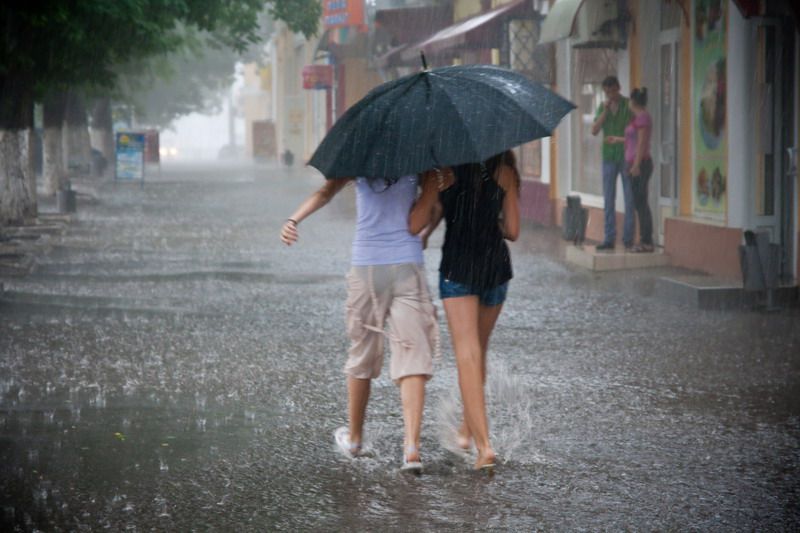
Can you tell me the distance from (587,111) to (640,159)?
5373 millimetres

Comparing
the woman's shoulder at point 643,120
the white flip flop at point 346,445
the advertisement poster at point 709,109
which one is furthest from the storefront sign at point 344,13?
the white flip flop at point 346,445

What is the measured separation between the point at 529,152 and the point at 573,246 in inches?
317

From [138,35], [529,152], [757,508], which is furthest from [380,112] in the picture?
[529,152]

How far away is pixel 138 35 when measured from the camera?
69.8ft

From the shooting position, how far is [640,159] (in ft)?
48.9

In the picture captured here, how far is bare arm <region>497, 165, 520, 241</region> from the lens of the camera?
5969 millimetres

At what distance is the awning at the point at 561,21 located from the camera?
16.1 metres

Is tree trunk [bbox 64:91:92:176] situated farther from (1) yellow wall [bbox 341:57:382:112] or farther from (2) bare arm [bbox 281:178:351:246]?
(2) bare arm [bbox 281:178:351:246]

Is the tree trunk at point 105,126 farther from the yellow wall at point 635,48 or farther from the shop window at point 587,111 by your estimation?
the yellow wall at point 635,48

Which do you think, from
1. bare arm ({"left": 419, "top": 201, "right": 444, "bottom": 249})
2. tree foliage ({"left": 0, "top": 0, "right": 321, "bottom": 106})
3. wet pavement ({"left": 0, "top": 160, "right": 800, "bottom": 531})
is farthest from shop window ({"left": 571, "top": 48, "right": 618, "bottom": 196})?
bare arm ({"left": 419, "top": 201, "right": 444, "bottom": 249})

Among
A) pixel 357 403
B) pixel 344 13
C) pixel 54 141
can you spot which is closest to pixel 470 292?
pixel 357 403

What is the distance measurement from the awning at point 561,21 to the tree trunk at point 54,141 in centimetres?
1310

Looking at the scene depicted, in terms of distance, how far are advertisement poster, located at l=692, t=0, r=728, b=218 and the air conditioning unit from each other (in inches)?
98.2

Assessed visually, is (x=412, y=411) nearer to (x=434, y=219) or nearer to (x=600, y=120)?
(x=434, y=219)
